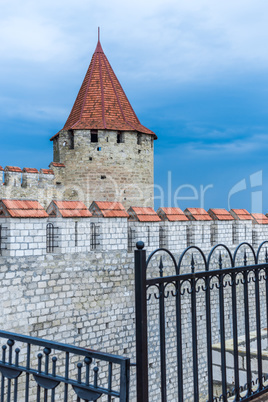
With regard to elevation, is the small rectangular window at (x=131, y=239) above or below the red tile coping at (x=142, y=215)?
below

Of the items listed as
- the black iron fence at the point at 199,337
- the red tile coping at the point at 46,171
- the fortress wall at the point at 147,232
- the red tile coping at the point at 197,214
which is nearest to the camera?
the black iron fence at the point at 199,337

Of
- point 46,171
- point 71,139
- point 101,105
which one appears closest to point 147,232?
point 46,171

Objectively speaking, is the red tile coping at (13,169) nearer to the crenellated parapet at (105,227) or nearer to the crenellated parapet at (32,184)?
the crenellated parapet at (32,184)

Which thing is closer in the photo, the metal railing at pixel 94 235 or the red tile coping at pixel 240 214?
the metal railing at pixel 94 235

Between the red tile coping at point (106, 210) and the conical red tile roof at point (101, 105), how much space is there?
6.48 metres

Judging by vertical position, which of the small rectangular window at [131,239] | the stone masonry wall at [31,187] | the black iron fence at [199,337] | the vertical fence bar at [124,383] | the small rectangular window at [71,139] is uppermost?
the small rectangular window at [71,139]

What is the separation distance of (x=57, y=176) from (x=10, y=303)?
7.93m

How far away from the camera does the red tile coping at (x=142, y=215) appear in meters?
7.96

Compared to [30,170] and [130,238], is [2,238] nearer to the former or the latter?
[130,238]

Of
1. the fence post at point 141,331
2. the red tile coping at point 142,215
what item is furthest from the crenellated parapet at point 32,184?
the fence post at point 141,331

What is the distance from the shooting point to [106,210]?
7.53m

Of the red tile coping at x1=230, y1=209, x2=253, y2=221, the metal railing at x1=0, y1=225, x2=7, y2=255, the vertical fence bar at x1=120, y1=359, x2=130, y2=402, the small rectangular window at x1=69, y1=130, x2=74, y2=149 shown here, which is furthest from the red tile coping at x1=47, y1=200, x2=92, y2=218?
the small rectangular window at x1=69, y1=130, x2=74, y2=149

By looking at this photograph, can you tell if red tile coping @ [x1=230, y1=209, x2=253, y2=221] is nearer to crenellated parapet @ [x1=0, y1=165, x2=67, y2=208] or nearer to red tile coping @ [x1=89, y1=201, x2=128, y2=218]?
red tile coping @ [x1=89, y1=201, x2=128, y2=218]

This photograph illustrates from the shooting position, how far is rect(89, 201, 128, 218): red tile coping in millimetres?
7453
